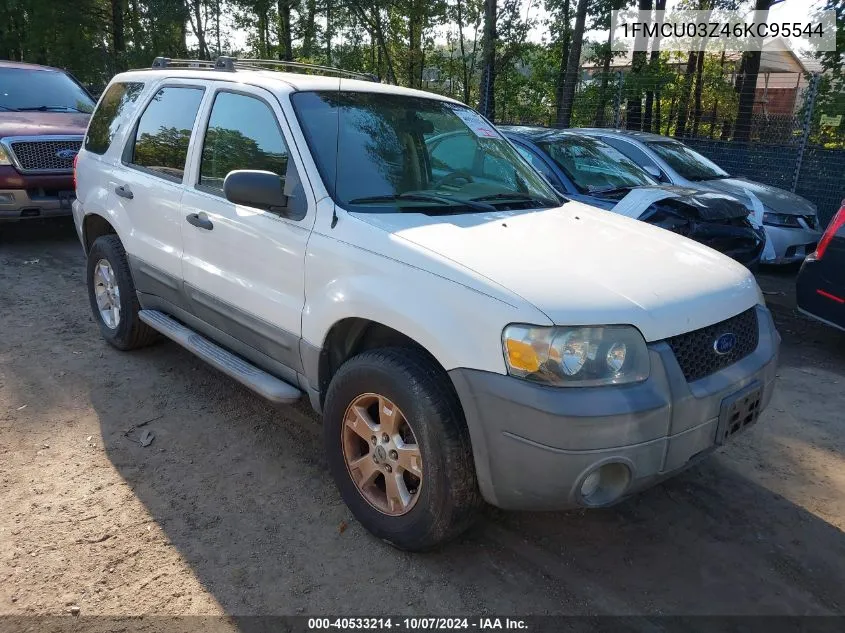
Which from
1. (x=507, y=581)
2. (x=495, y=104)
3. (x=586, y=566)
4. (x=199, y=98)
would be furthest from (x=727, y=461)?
(x=495, y=104)

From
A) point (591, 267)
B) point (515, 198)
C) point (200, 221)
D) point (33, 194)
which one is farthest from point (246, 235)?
point (33, 194)

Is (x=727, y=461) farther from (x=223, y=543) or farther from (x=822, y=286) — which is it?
(x=223, y=543)

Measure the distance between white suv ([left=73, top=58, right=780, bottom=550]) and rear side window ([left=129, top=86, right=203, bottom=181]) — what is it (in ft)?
0.06

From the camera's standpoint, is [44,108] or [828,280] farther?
[44,108]

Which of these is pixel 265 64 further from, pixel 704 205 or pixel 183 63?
pixel 704 205

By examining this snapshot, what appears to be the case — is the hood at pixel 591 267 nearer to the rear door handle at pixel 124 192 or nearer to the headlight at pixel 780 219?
the rear door handle at pixel 124 192

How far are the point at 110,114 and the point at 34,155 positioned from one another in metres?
3.47

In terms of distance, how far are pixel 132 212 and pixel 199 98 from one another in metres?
0.97

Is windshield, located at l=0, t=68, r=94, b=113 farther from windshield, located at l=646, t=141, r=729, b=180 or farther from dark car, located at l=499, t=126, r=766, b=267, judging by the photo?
windshield, located at l=646, t=141, r=729, b=180

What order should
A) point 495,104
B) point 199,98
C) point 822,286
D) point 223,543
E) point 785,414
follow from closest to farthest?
point 223,543, point 199,98, point 785,414, point 822,286, point 495,104

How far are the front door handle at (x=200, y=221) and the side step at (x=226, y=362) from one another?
68 centimetres

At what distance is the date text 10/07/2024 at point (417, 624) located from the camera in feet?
8.14

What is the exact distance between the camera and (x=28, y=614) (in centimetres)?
249

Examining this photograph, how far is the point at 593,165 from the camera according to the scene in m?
7.46
